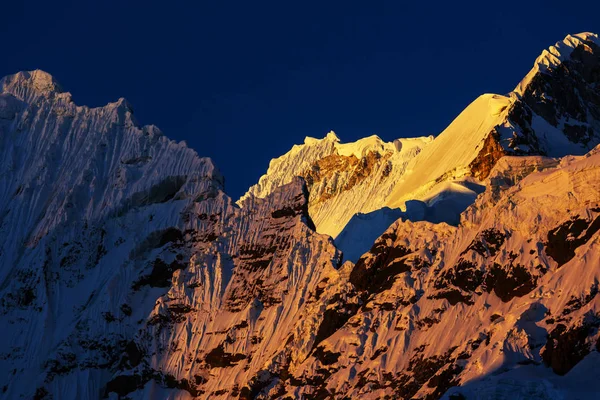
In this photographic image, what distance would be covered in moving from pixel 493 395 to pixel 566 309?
42.1 feet

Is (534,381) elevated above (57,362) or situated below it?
below

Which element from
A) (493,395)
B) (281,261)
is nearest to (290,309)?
(281,261)

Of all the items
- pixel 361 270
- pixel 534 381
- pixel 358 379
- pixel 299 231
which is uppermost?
pixel 299 231

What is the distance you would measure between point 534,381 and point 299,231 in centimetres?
6890

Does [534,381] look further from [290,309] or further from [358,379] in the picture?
[290,309]

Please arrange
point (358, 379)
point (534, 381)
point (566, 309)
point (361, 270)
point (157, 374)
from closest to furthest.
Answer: point (534, 381) → point (566, 309) → point (358, 379) → point (361, 270) → point (157, 374)

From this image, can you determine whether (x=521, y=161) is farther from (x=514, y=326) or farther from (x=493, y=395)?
(x=493, y=395)

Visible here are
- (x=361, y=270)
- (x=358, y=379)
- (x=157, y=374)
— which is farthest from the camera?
(x=157, y=374)

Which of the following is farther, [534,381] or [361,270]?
[361,270]

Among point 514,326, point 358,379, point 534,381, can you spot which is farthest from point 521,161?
point 534,381

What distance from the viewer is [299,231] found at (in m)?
199

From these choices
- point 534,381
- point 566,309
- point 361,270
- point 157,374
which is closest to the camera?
point 534,381

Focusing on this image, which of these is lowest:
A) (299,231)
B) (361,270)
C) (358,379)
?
(358,379)

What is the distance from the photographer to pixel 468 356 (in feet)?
490
